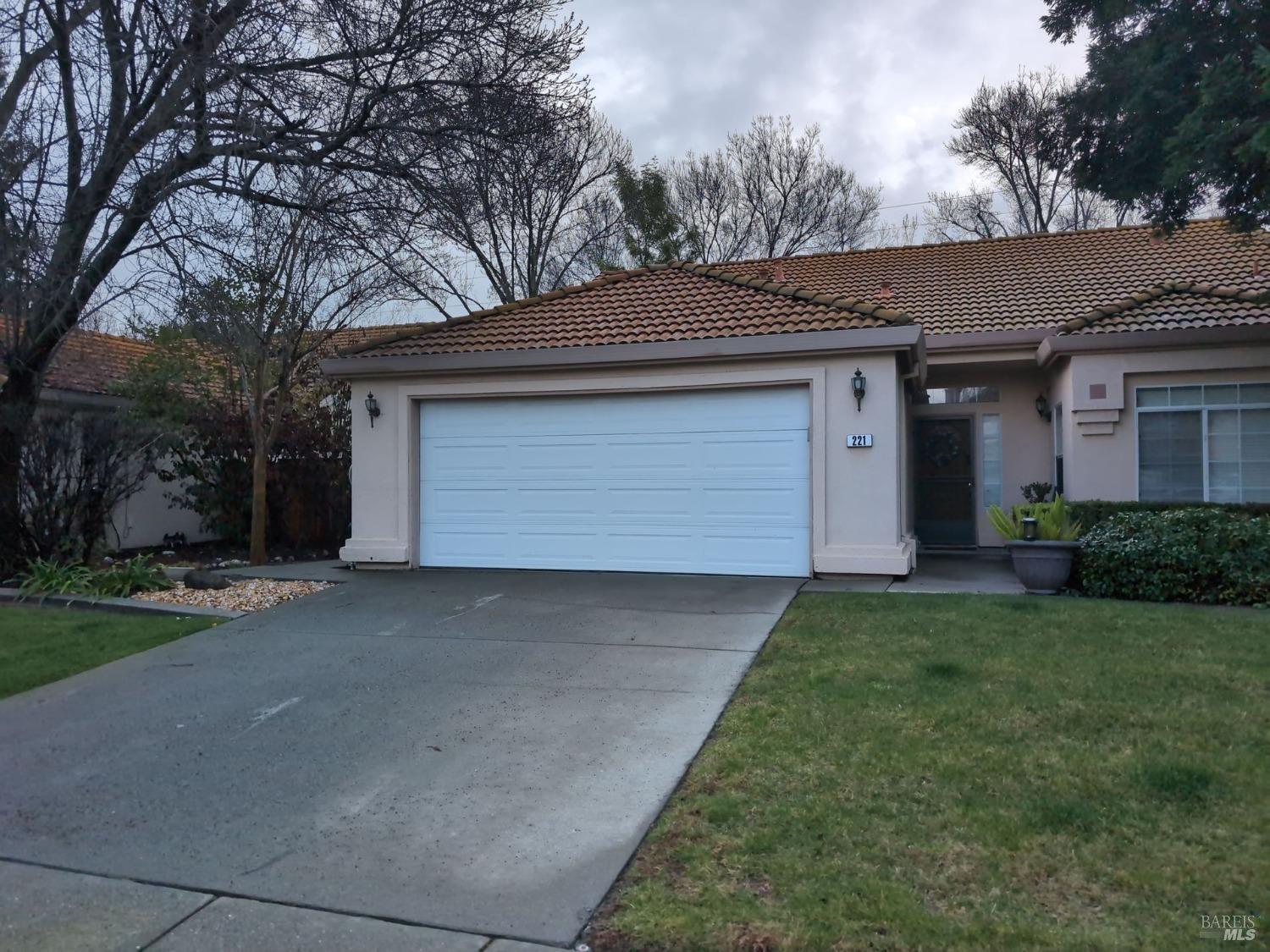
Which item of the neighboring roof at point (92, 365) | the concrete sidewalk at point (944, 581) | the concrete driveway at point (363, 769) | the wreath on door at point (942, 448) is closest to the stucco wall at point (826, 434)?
the concrete sidewalk at point (944, 581)

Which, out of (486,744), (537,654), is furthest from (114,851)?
(537,654)

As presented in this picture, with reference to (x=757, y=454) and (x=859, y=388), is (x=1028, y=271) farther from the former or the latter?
(x=757, y=454)

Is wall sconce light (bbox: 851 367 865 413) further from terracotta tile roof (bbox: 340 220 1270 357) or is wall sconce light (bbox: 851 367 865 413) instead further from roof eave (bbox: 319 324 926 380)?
terracotta tile roof (bbox: 340 220 1270 357)

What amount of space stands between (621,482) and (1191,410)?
727 centimetres

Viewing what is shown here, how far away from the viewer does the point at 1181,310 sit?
12.8 meters

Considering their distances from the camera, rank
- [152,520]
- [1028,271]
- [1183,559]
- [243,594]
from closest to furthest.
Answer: [1183,559]
[243,594]
[1028,271]
[152,520]

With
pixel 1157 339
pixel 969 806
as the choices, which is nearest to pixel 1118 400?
pixel 1157 339

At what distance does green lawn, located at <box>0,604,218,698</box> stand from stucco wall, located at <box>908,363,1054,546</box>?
10.7 metres

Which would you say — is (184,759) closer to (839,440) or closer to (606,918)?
(606,918)

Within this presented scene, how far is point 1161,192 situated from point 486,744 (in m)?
10.8

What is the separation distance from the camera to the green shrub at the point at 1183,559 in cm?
948

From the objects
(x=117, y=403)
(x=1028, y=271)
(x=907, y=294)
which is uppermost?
(x=1028, y=271)

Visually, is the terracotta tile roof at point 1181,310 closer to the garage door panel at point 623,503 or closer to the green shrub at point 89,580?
the garage door panel at point 623,503

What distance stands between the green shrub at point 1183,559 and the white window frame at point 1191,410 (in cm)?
216
